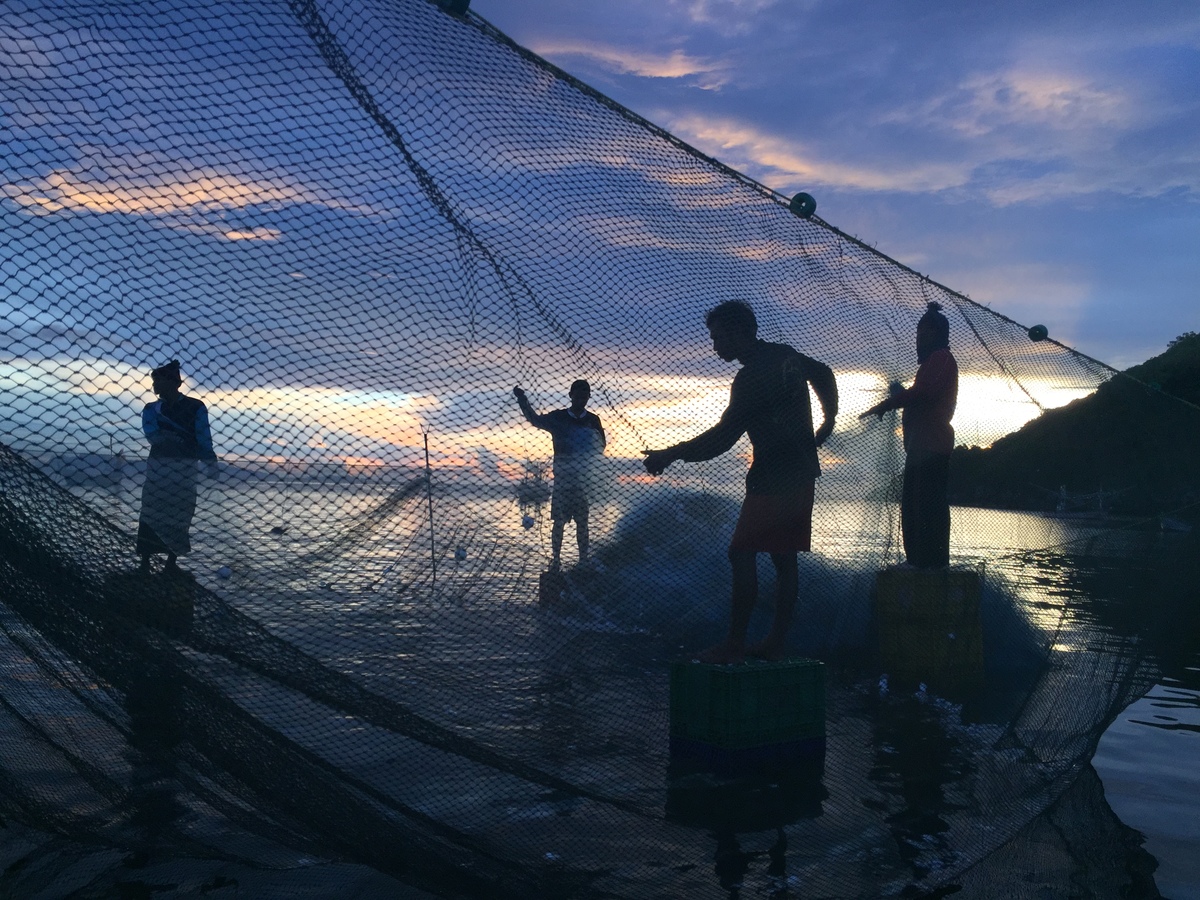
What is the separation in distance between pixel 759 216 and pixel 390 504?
8.04ft

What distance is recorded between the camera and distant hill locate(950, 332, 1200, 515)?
24.7 ft

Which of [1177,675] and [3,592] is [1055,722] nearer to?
[1177,675]

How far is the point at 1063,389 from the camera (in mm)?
7305

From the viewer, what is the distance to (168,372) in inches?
110

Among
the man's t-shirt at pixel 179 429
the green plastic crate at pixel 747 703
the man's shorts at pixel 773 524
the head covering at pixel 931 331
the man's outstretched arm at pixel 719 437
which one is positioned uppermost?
the head covering at pixel 931 331

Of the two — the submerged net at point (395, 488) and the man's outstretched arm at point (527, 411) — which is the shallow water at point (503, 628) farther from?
the man's outstretched arm at point (527, 411)

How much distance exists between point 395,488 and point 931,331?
12.4 feet

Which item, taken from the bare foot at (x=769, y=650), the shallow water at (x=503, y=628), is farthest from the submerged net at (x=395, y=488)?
the bare foot at (x=769, y=650)

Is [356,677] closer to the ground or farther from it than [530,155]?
closer to the ground

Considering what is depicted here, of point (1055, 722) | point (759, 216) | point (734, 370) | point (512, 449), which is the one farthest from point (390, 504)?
point (1055, 722)

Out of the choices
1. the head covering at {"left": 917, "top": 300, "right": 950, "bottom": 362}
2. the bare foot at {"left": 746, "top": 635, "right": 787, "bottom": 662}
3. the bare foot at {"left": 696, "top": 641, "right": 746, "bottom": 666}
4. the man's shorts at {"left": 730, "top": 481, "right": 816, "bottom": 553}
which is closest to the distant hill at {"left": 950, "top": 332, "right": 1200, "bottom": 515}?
the head covering at {"left": 917, "top": 300, "right": 950, "bottom": 362}

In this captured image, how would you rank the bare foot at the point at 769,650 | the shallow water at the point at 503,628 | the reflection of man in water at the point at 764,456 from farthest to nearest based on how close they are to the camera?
the bare foot at the point at 769,650
the reflection of man in water at the point at 764,456
the shallow water at the point at 503,628

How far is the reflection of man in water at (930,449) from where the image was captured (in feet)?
19.3

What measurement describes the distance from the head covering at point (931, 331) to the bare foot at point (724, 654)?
2.46 m
